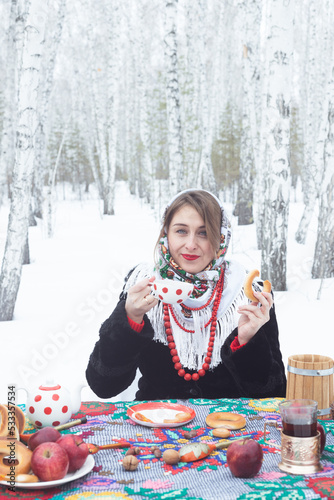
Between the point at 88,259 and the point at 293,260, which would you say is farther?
the point at 88,259

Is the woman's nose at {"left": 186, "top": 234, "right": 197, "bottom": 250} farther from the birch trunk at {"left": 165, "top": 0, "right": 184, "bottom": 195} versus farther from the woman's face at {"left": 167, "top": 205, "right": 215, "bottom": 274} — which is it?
the birch trunk at {"left": 165, "top": 0, "right": 184, "bottom": 195}

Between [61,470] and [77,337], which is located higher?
[61,470]

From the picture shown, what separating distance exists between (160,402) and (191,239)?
0.72 metres

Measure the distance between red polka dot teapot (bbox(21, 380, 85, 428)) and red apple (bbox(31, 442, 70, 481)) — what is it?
383 millimetres

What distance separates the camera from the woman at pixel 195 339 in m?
2.09

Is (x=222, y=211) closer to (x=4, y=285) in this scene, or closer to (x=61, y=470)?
(x=61, y=470)

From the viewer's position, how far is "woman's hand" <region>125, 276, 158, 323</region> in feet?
Result: 6.01

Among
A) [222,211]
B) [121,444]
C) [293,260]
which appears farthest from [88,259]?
[121,444]

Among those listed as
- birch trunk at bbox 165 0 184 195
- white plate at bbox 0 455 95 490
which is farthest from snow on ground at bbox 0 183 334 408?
birch trunk at bbox 165 0 184 195

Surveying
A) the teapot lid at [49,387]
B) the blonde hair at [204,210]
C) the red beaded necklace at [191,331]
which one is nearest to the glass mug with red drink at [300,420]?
the teapot lid at [49,387]

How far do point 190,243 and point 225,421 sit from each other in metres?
0.81

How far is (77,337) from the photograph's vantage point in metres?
5.47

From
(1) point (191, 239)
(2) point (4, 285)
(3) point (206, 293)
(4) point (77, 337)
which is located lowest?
(4) point (77, 337)

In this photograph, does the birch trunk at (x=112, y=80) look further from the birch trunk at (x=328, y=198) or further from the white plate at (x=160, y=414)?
the white plate at (x=160, y=414)
